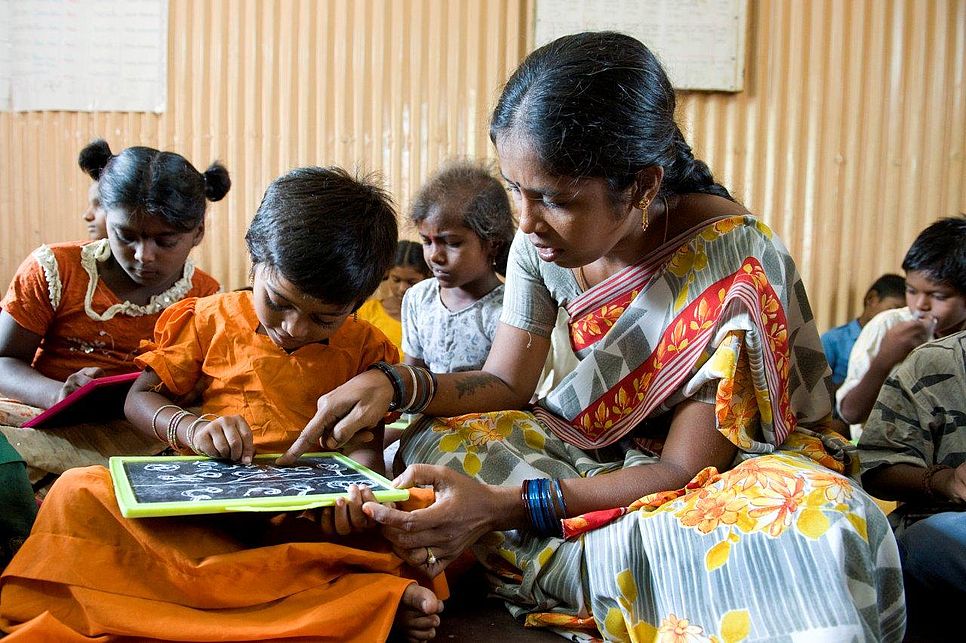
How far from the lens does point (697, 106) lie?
491cm

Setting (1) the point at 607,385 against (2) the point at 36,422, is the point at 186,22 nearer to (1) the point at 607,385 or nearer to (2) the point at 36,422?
(2) the point at 36,422

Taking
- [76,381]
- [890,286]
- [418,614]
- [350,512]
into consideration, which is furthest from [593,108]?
[890,286]

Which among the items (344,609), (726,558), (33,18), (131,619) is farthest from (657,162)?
(33,18)

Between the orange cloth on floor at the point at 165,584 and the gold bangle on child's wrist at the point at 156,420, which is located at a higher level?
the gold bangle on child's wrist at the point at 156,420

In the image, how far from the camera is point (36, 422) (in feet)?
6.48

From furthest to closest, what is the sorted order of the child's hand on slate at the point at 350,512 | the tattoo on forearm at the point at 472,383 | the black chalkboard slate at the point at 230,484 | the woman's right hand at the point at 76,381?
the woman's right hand at the point at 76,381, the tattoo on forearm at the point at 472,383, the child's hand on slate at the point at 350,512, the black chalkboard slate at the point at 230,484

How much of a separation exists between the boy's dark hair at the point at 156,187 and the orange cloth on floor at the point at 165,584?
1010mm

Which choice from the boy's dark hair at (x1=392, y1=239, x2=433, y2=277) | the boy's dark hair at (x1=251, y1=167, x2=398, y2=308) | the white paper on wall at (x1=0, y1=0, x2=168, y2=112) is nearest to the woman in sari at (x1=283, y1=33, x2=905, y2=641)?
the boy's dark hair at (x1=251, y1=167, x2=398, y2=308)

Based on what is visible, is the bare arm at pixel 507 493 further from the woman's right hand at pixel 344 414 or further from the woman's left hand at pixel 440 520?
the woman's right hand at pixel 344 414

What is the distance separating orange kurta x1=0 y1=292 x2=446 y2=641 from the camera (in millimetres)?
1378

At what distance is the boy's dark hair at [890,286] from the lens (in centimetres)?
454

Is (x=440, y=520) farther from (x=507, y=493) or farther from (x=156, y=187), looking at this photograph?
(x=156, y=187)

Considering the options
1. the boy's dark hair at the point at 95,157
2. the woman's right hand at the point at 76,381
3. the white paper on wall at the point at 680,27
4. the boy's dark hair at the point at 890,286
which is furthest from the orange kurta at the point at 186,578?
the white paper on wall at the point at 680,27

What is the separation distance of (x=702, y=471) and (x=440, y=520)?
479 millimetres
